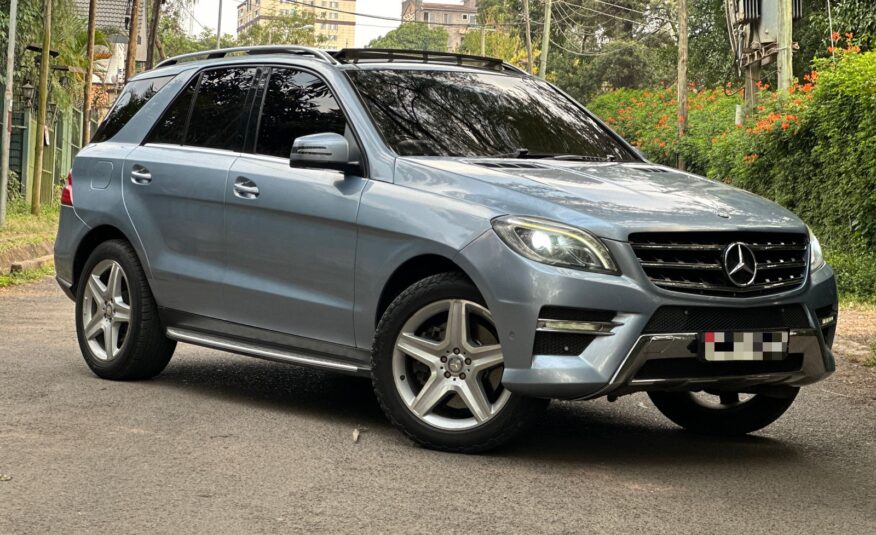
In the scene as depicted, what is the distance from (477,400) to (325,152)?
145 centimetres

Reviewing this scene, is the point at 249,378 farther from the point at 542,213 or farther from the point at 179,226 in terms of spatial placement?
the point at 542,213

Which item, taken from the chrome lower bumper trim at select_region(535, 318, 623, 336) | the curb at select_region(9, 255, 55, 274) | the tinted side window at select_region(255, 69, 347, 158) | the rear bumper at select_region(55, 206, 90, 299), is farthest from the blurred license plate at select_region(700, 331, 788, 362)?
the curb at select_region(9, 255, 55, 274)

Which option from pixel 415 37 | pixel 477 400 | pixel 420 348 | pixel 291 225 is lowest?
pixel 477 400

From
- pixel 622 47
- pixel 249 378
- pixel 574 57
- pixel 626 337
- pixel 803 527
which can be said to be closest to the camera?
pixel 803 527

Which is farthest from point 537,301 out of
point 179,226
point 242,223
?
point 179,226

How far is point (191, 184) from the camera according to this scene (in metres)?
7.68

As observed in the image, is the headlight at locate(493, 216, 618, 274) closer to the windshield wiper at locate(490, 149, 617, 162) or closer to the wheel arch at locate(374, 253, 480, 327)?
the wheel arch at locate(374, 253, 480, 327)

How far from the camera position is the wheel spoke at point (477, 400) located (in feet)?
19.8

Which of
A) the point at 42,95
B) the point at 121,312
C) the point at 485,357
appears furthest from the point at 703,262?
the point at 42,95

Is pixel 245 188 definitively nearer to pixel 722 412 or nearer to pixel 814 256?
pixel 722 412

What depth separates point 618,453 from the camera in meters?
Result: 6.41

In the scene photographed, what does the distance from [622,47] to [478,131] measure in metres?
62.6

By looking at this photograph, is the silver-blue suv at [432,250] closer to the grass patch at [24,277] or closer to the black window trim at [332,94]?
the black window trim at [332,94]

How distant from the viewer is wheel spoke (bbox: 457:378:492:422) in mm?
6043
